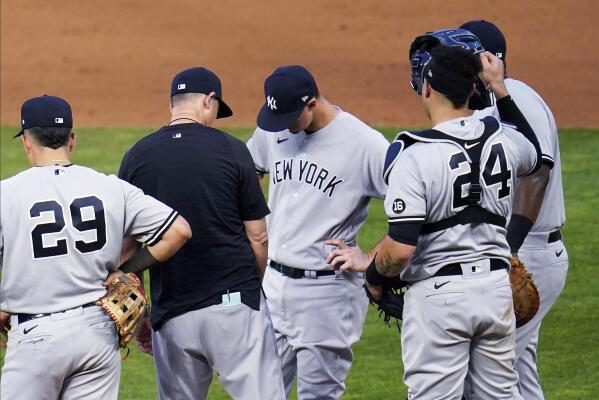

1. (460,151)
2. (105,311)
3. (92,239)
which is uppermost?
(460,151)

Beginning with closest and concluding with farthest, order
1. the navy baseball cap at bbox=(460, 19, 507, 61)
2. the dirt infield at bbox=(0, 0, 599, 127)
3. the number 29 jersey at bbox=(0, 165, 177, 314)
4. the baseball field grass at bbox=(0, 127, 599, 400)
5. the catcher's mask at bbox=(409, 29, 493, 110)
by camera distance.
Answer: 1. the number 29 jersey at bbox=(0, 165, 177, 314)
2. the catcher's mask at bbox=(409, 29, 493, 110)
3. the navy baseball cap at bbox=(460, 19, 507, 61)
4. the baseball field grass at bbox=(0, 127, 599, 400)
5. the dirt infield at bbox=(0, 0, 599, 127)

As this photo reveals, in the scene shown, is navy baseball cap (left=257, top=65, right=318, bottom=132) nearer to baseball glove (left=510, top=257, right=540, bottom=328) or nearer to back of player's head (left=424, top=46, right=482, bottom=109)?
back of player's head (left=424, top=46, right=482, bottom=109)

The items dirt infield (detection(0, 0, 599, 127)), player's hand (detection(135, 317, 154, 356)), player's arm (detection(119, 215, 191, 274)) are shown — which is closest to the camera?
player's arm (detection(119, 215, 191, 274))

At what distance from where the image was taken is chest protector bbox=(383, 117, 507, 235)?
13.4 feet

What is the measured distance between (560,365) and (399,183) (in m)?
3.31

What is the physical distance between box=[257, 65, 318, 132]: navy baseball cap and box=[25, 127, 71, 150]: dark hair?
3.27ft

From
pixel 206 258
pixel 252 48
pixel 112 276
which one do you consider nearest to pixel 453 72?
pixel 206 258

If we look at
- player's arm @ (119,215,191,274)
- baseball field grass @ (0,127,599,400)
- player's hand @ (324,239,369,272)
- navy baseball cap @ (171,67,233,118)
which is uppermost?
navy baseball cap @ (171,67,233,118)

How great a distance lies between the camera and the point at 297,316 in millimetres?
4996

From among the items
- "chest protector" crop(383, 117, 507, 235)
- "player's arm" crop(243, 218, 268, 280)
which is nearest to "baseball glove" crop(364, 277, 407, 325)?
"chest protector" crop(383, 117, 507, 235)

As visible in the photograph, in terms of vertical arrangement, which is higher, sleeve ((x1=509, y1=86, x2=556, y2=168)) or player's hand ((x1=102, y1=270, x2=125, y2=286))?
sleeve ((x1=509, y1=86, x2=556, y2=168))

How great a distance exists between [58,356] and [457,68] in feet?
5.86

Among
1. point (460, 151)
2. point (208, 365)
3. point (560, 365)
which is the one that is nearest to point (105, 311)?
point (208, 365)

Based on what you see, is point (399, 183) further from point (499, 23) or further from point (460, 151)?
point (499, 23)
